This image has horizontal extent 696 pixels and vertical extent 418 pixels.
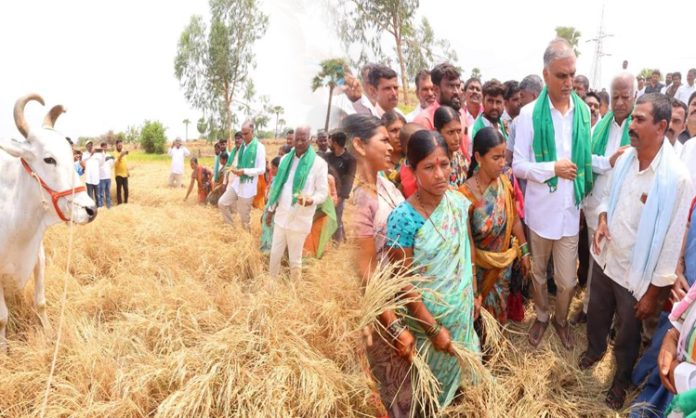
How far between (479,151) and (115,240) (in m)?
4.56

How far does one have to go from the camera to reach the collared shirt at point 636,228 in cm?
243

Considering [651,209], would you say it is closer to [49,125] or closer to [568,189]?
[568,189]

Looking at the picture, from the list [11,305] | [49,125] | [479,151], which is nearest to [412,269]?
[479,151]

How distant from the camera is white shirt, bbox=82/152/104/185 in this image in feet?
34.9

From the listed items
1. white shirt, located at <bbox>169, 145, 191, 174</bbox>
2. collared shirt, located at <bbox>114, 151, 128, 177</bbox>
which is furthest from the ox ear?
white shirt, located at <bbox>169, 145, 191, 174</bbox>

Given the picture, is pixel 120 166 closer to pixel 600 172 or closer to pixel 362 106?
pixel 600 172

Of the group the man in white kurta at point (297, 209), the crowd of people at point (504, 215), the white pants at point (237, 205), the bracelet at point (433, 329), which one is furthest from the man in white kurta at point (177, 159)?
the bracelet at point (433, 329)

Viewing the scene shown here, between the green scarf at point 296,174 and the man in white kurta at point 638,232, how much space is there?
2.19 m

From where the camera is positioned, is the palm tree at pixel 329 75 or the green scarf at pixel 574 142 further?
the green scarf at pixel 574 142

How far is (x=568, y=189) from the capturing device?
119 inches

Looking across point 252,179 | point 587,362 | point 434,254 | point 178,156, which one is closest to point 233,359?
point 434,254

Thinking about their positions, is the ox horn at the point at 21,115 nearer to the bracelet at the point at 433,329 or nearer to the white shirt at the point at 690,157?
the bracelet at the point at 433,329

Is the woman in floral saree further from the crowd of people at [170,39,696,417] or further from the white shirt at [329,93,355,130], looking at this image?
the white shirt at [329,93,355,130]

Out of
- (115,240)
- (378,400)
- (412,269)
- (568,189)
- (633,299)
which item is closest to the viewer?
(412,269)
